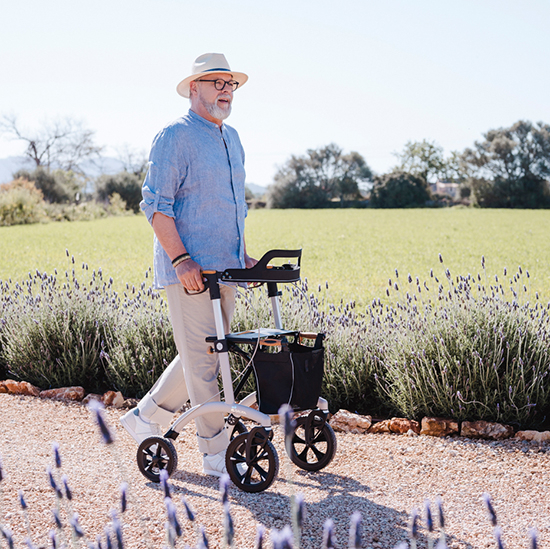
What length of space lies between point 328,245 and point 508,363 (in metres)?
15.1

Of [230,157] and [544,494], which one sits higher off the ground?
[230,157]

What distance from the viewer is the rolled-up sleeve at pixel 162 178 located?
3127mm

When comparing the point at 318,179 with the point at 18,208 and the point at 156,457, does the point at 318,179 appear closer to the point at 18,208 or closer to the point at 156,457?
the point at 18,208

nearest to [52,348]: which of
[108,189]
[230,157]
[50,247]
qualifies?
[230,157]

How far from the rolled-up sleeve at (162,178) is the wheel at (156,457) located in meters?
1.16

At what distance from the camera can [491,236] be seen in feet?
71.5

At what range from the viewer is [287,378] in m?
3.04

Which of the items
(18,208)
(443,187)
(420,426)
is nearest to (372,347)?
(420,426)

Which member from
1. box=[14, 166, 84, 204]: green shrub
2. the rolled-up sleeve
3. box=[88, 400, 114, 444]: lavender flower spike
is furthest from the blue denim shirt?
box=[14, 166, 84, 204]: green shrub

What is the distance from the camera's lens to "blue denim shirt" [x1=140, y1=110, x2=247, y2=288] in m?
3.15

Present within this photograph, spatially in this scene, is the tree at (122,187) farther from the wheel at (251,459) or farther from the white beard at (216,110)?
the wheel at (251,459)

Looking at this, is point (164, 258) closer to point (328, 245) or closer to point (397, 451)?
point (397, 451)

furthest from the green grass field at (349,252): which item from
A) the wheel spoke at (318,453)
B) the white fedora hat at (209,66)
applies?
the white fedora hat at (209,66)

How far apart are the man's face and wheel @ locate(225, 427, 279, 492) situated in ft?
5.42
